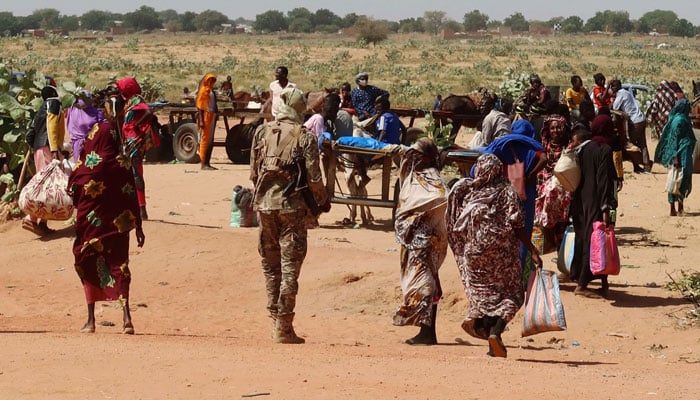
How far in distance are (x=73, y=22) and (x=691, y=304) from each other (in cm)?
15312

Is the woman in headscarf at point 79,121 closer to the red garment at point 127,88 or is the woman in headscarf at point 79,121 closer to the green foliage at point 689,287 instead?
the red garment at point 127,88

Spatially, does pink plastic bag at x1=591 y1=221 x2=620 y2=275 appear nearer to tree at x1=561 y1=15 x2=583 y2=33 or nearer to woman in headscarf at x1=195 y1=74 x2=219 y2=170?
woman in headscarf at x1=195 y1=74 x2=219 y2=170

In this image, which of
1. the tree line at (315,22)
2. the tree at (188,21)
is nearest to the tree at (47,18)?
the tree line at (315,22)

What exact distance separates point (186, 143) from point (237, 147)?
97 cm

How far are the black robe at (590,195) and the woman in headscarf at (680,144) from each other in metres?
5.34

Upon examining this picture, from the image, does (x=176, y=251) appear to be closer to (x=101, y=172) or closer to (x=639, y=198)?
(x=101, y=172)

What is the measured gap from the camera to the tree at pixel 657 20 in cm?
15000

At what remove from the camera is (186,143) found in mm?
22906

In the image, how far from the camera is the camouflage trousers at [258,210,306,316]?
30.1 ft

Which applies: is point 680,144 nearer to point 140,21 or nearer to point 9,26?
point 9,26

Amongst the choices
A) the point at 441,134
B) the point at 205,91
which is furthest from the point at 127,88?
the point at 205,91

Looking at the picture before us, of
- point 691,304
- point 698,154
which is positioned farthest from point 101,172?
point 698,154

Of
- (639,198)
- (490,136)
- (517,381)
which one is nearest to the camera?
(517,381)

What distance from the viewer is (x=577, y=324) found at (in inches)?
425
